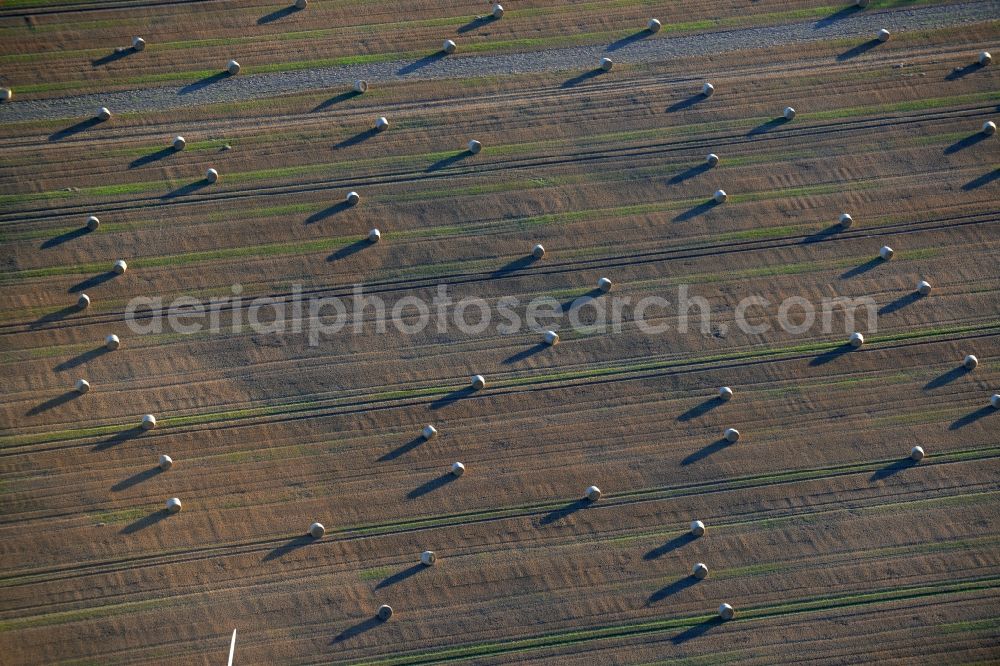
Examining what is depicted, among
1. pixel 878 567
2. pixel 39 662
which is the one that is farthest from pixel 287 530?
pixel 878 567

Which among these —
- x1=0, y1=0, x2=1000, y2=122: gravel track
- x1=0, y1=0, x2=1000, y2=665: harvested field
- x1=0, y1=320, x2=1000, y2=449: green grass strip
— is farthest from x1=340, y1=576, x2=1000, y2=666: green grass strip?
x1=0, y1=0, x2=1000, y2=122: gravel track

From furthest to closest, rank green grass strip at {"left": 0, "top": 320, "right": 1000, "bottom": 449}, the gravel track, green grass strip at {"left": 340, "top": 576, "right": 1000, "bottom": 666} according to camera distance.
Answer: the gravel track < green grass strip at {"left": 0, "top": 320, "right": 1000, "bottom": 449} < green grass strip at {"left": 340, "top": 576, "right": 1000, "bottom": 666}

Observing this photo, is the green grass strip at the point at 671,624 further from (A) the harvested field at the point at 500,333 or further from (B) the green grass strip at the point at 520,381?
(B) the green grass strip at the point at 520,381

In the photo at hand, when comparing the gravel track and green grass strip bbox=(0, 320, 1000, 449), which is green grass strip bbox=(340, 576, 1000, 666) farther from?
the gravel track

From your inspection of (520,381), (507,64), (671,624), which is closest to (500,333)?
(520,381)

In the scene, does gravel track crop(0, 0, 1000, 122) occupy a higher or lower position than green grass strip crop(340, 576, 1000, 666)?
higher

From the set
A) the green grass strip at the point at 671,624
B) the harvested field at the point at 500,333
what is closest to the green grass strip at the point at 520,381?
the harvested field at the point at 500,333

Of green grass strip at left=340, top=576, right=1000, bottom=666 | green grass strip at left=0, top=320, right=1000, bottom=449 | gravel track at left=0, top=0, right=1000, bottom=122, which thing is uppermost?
gravel track at left=0, top=0, right=1000, bottom=122

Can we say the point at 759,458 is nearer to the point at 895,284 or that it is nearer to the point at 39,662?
the point at 895,284
